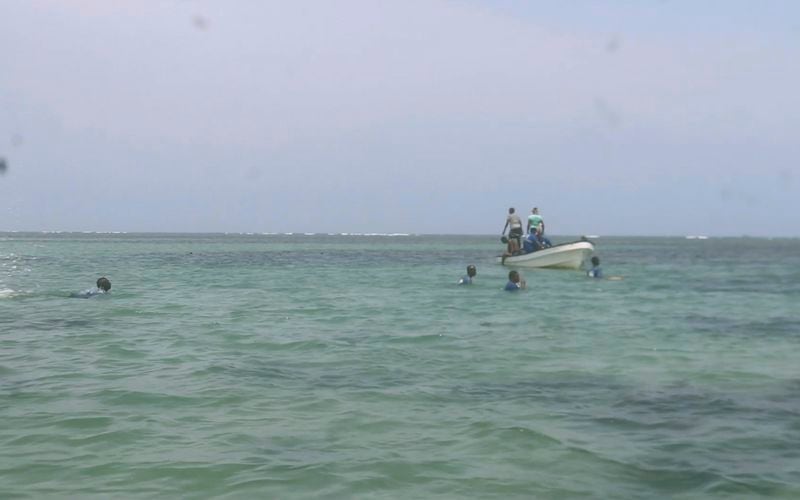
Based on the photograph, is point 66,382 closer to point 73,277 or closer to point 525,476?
point 525,476

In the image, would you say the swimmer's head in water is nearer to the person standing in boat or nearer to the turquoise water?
the turquoise water

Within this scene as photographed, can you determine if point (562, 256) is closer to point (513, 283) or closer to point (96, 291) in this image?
point (513, 283)

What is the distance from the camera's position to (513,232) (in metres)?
37.8

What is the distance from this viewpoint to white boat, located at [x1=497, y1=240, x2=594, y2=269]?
36.1m

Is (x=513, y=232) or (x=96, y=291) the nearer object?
(x=96, y=291)

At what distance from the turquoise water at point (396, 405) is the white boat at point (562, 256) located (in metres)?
16.3

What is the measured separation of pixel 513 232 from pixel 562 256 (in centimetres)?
275

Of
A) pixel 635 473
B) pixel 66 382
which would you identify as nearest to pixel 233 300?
pixel 66 382

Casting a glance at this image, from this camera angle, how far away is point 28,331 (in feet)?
51.9

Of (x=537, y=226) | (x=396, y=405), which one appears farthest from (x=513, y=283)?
(x=396, y=405)

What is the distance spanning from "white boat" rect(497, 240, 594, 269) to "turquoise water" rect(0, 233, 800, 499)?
53.4 feet

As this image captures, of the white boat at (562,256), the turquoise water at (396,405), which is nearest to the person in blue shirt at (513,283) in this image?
the turquoise water at (396,405)

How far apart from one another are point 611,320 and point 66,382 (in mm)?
12577

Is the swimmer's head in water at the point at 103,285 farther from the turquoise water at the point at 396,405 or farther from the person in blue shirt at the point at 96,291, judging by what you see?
the turquoise water at the point at 396,405
